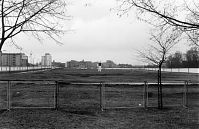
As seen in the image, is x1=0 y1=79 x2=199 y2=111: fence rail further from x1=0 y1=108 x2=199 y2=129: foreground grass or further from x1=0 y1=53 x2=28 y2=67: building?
x1=0 y1=53 x2=28 y2=67: building

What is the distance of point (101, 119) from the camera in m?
10.8

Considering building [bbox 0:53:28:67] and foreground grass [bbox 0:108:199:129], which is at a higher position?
building [bbox 0:53:28:67]

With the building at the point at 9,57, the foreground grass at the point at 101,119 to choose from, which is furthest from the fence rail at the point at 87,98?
the building at the point at 9,57

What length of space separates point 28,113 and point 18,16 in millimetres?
4744

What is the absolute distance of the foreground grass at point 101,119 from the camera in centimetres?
968

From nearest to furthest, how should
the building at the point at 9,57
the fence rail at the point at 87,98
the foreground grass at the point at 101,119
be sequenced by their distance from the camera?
the foreground grass at the point at 101,119
the fence rail at the point at 87,98
the building at the point at 9,57

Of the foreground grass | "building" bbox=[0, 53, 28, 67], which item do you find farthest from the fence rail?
"building" bbox=[0, 53, 28, 67]

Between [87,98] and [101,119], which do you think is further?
[87,98]

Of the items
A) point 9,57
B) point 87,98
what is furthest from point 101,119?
point 9,57

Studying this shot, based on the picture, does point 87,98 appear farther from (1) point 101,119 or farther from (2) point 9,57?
(2) point 9,57

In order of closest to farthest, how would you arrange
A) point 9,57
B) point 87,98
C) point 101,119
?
point 101,119 → point 87,98 → point 9,57

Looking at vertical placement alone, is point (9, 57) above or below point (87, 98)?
above

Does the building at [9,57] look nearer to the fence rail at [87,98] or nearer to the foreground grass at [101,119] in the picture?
the fence rail at [87,98]

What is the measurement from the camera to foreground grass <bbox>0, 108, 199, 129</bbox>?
9681 millimetres
